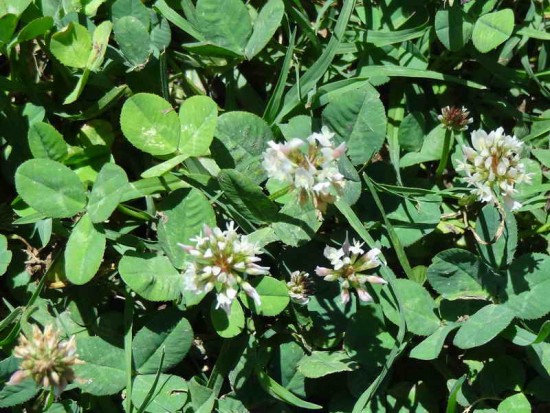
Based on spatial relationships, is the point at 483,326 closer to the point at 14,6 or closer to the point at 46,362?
the point at 46,362

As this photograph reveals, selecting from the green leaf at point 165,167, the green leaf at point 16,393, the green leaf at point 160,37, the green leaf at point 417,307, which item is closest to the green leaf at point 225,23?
the green leaf at point 160,37

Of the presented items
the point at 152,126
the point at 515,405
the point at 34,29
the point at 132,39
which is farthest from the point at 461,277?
the point at 34,29

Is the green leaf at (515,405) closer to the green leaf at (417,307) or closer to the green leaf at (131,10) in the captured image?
the green leaf at (417,307)

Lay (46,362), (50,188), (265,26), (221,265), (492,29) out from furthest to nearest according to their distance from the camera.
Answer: (492,29) → (265,26) → (50,188) → (221,265) → (46,362)

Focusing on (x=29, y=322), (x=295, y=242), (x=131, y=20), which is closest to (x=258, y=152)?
(x=295, y=242)

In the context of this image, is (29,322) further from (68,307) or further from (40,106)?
(40,106)

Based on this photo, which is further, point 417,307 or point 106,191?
point 417,307

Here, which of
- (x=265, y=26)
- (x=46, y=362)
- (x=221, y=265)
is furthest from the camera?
(x=265, y=26)
